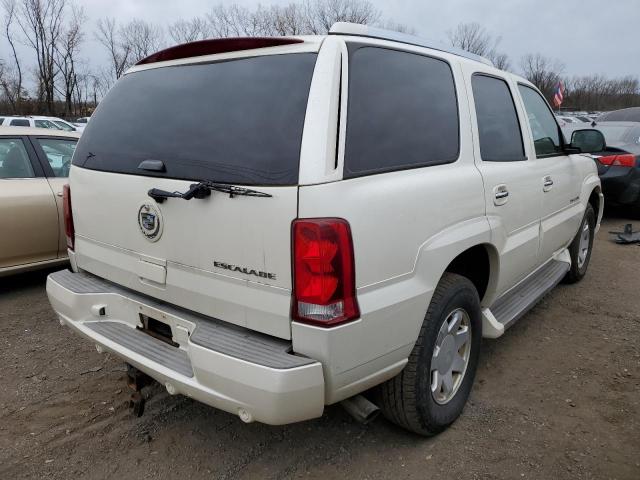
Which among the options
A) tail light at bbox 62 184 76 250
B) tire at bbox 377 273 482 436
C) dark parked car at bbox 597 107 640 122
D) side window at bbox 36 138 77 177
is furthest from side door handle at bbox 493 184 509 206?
dark parked car at bbox 597 107 640 122

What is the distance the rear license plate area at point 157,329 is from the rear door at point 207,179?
14cm

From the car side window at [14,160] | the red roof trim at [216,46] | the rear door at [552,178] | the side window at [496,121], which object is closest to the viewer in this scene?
the red roof trim at [216,46]

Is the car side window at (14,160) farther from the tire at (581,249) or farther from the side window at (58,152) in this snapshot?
the tire at (581,249)

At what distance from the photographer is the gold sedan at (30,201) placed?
14.9ft

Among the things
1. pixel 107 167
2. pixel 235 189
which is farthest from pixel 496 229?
pixel 107 167

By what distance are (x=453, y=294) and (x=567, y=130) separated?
8.40 metres

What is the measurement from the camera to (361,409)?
2.27 metres

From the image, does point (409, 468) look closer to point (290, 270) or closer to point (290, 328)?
point (290, 328)

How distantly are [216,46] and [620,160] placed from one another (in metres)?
7.17

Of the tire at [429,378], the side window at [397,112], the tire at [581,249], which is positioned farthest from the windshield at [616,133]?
the tire at [429,378]

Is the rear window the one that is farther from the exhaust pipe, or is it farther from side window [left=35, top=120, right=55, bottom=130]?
side window [left=35, top=120, right=55, bottom=130]

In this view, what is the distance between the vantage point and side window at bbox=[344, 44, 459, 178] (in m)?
2.12

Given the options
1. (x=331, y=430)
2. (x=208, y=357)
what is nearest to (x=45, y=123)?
(x=331, y=430)

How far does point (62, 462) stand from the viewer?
254cm
